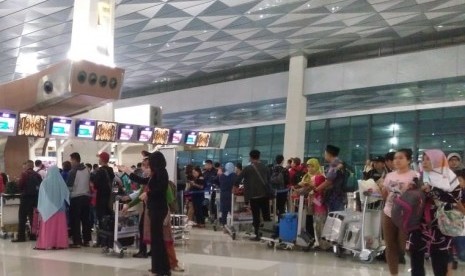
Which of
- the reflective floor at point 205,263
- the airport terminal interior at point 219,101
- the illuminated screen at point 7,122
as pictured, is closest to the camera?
the reflective floor at point 205,263

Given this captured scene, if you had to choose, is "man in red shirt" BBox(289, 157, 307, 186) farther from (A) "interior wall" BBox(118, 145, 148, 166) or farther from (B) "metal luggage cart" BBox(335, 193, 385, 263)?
(A) "interior wall" BBox(118, 145, 148, 166)

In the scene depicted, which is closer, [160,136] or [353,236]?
[353,236]

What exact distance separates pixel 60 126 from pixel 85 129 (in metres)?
1.30

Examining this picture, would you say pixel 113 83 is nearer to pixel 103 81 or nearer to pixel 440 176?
pixel 103 81

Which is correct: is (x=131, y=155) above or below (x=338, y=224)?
above

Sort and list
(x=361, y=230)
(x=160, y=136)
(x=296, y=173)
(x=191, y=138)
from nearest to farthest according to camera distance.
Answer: (x=361, y=230)
(x=296, y=173)
(x=160, y=136)
(x=191, y=138)

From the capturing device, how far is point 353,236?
24.3 ft

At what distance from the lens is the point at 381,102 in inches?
850

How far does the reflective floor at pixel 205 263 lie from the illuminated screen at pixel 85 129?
671 centimetres

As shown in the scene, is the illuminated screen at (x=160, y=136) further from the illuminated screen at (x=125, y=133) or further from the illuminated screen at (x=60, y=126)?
the illuminated screen at (x=60, y=126)

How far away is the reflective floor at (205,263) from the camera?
630 centimetres

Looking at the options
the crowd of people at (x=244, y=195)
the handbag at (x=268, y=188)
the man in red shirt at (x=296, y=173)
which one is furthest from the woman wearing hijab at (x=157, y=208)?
the man in red shirt at (x=296, y=173)

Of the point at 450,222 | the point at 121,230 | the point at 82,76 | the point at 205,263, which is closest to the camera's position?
the point at 450,222

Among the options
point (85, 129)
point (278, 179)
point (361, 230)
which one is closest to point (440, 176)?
point (361, 230)
